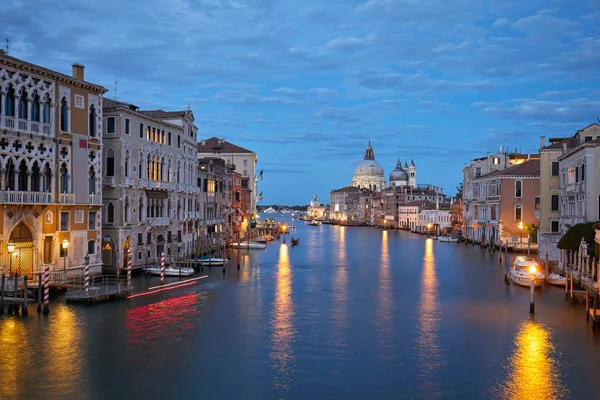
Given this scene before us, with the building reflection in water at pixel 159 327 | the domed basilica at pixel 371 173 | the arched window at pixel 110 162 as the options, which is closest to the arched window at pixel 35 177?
the arched window at pixel 110 162

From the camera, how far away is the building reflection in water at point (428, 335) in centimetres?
1507

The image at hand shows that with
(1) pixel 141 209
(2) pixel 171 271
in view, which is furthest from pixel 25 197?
(2) pixel 171 271

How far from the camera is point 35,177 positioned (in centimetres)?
2384

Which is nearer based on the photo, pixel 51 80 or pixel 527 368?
pixel 527 368

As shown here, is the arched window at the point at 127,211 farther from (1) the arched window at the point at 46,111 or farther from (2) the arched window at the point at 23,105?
(2) the arched window at the point at 23,105

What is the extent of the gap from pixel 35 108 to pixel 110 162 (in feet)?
19.8

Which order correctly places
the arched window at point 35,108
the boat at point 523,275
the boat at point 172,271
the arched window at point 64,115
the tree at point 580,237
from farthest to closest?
the boat at point 172,271 < the boat at point 523,275 < the tree at point 580,237 < the arched window at point 64,115 < the arched window at point 35,108

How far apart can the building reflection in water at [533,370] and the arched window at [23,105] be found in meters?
19.0

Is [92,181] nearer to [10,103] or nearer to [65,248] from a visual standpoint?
[65,248]

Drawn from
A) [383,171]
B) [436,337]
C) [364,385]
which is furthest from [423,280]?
[383,171]

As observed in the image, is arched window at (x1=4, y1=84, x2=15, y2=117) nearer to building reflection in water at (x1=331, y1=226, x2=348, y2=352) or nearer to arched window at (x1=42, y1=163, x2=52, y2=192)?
arched window at (x1=42, y1=163, x2=52, y2=192)

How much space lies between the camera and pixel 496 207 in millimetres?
54406

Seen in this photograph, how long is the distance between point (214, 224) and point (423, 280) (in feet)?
62.6

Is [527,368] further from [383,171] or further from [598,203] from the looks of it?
[383,171]
